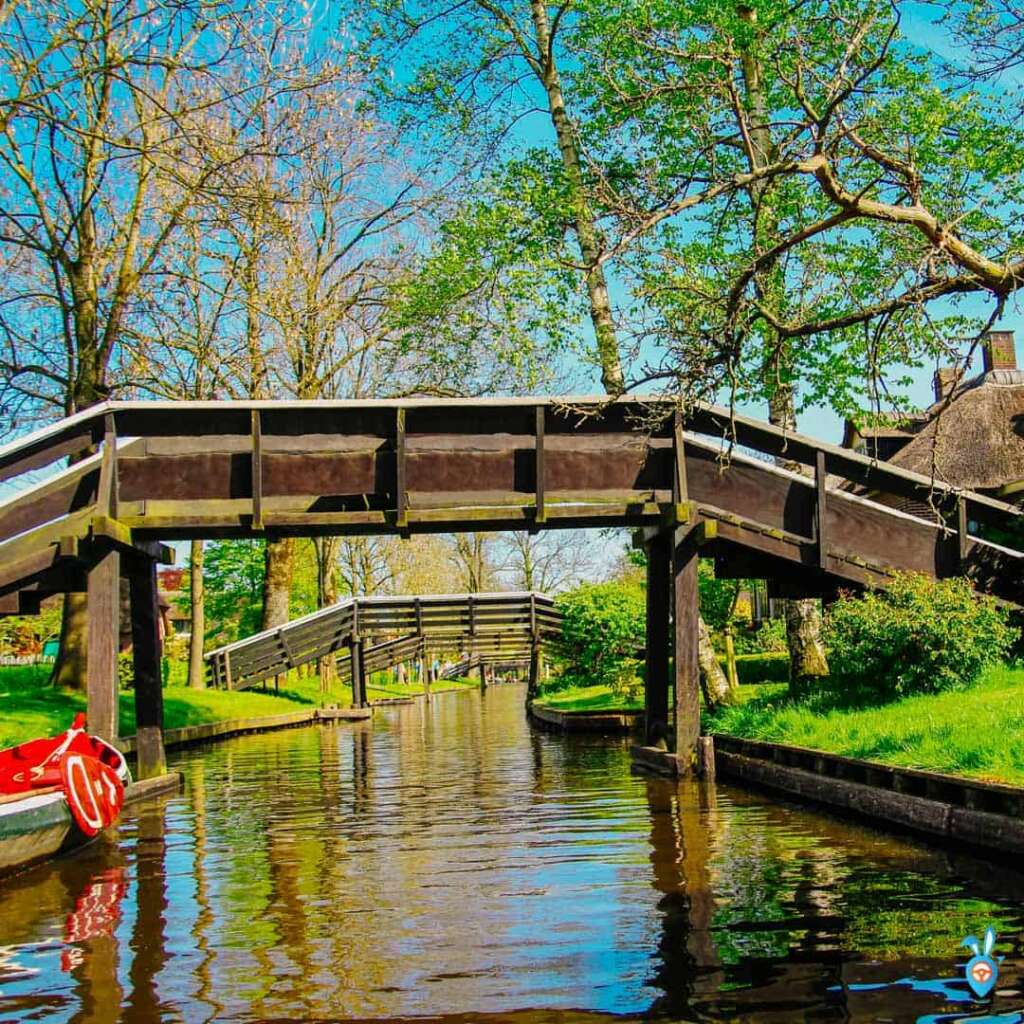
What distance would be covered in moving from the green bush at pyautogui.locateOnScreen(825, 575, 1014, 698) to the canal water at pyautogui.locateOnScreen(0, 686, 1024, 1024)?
7.92 ft

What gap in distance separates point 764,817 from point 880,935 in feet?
16.3

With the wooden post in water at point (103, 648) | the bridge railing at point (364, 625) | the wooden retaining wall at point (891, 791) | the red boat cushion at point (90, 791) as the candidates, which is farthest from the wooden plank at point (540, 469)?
the bridge railing at point (364, 625)

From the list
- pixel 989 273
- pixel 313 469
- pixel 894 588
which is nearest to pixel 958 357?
pixel 989 273

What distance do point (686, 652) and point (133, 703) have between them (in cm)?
1660

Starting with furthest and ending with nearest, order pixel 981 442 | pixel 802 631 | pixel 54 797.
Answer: pixel 981 442 < pixel 802 631 < pixel 54 797

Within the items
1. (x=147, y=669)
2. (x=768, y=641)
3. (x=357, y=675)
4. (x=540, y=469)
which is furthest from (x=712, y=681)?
(x=357, y=675)

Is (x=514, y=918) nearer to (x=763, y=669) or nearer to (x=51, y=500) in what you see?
(x=51, y=500)

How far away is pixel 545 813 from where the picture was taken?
1323 cm

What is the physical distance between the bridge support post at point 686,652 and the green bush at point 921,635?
1722 millimetres

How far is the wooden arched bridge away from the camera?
1513cm

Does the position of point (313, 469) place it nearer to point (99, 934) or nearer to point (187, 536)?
point (187, 536)

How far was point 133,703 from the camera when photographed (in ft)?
89.6

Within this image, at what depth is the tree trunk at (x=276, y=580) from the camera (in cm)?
3653

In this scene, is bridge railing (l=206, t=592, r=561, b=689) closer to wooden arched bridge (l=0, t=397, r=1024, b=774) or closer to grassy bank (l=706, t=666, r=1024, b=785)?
wooden arched bridge (l=0, t=397, r=1024, b=774)
